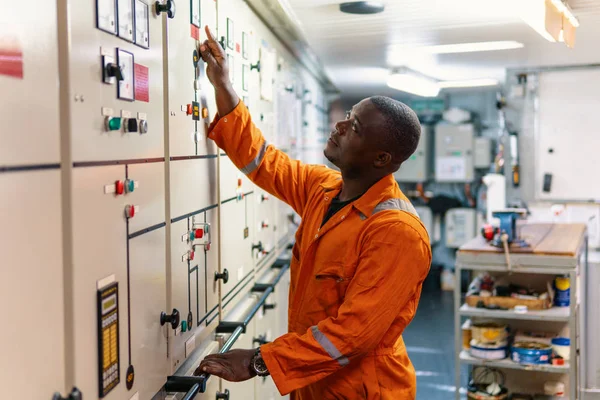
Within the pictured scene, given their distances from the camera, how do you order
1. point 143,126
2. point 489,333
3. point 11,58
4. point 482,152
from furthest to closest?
point 482,152
point 489,333
point 143,126
point 11,58

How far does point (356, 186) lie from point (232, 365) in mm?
821

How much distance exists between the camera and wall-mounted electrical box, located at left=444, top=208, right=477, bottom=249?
9234 mm

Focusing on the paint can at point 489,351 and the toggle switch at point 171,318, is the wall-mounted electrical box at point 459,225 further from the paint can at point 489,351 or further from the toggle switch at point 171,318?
the toggle switch at point 171,318

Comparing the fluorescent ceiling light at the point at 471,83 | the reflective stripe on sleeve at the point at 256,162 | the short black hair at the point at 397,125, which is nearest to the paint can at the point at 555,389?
the short black hair at the point at 397,125

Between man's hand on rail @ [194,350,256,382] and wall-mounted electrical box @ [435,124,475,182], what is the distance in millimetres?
7694

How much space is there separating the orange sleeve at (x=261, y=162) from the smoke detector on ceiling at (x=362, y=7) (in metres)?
1.23

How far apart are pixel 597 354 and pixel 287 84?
10.1 feet

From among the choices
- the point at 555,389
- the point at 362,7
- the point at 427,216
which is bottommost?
the point at 555,389

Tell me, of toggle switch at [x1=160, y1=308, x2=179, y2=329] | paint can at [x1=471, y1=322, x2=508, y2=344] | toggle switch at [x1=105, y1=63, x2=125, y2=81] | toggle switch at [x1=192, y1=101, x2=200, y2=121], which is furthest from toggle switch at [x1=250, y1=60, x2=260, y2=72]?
paint can at [x1=471, y1=322, x2=508, y2=344]

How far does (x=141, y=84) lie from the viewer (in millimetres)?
1760

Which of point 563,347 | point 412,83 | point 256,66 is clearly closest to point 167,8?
point 256,66

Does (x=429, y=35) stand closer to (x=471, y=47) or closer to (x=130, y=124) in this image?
(x=471, y=47)

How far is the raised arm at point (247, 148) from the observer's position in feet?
7.64

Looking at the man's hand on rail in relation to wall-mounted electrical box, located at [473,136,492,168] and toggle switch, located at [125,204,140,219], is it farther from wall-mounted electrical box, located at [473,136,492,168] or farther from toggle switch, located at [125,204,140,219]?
wall-mounted electrical box, located at [473,136,492,168]
